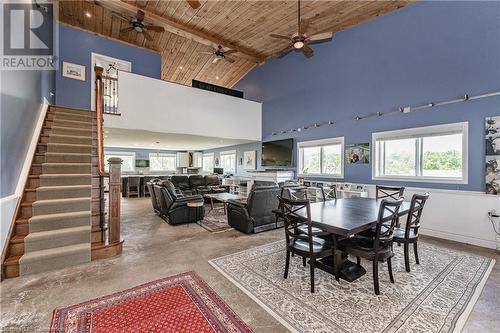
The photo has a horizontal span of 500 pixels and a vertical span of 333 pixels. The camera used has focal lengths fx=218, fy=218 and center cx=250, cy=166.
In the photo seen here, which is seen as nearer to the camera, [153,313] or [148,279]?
[153,313]

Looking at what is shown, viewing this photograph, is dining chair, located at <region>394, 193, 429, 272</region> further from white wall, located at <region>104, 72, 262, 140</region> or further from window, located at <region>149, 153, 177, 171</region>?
window, located at <region>149, 153, 177, 171</region>

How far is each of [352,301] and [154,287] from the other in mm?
2057

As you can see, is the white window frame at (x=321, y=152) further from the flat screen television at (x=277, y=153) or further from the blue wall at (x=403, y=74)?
the flat screen television at (x=277, y=153)

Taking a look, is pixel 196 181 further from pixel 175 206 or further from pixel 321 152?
pixel 321 152

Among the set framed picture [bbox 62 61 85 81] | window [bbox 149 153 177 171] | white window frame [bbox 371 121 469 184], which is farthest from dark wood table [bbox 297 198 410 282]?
window [bbox 149 153 177 171]

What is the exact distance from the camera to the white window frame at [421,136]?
3904 millimetres

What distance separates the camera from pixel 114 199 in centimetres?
320

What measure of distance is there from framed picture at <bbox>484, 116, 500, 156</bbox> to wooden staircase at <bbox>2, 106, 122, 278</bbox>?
6.11 meters

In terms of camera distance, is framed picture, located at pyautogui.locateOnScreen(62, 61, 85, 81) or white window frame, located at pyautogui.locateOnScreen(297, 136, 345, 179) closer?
white window frame, located at pyautogui.locateOnScreen(297, 136, 345, 179)


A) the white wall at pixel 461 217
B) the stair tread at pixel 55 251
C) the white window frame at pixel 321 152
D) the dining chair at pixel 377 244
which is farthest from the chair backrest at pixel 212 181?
the dining chair at pixel 377 244

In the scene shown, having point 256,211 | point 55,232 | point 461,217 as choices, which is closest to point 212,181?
point 256,211

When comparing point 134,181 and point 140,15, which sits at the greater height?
point 140,15

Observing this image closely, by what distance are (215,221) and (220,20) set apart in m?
5.43

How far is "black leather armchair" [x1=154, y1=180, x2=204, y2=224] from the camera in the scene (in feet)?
15.9
